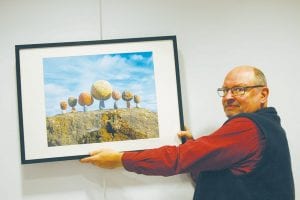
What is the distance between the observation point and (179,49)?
1541 mm

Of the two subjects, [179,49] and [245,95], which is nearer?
[245,95]

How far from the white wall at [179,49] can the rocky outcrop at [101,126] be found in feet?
0.42

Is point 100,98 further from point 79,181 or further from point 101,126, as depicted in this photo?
point 79,181

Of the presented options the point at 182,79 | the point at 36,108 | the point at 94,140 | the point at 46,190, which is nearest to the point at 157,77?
the point at 182,79

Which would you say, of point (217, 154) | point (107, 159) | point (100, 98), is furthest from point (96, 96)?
point (217, 154)

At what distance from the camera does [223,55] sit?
1555 mm

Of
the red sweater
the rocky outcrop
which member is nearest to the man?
the red sweater

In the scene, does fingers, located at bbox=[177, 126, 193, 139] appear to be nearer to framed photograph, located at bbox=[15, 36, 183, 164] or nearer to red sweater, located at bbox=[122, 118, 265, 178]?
framed photograph, located at bbox=[15, 36, 183, 164]

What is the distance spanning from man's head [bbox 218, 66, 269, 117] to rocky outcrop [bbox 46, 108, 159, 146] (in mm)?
342

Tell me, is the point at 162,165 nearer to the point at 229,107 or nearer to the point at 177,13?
the point at 229,107

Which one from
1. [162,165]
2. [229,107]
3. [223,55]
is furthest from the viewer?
[223,55]

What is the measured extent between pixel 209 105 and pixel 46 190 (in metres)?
0.78

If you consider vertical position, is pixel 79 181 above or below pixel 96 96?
below

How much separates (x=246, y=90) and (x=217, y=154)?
0.30m
